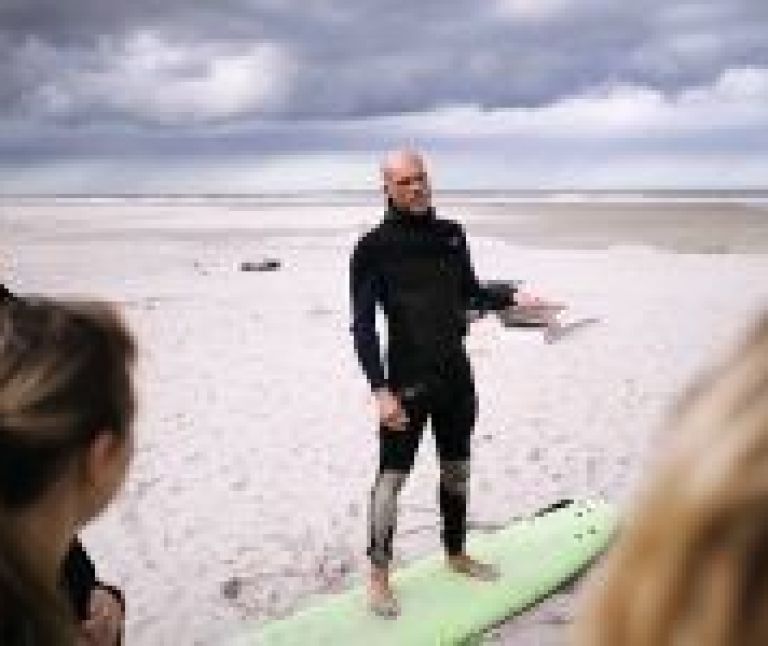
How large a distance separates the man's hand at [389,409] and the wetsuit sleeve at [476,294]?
61cm

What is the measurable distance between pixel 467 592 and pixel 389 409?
3.46 feet

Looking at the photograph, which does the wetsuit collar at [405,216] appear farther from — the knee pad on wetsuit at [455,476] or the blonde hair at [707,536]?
the blonde hair at [707,536]

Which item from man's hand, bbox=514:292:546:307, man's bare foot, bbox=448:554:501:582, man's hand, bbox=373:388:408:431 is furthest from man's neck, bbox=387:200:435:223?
man's bare foot, bbox=448:554:501:582

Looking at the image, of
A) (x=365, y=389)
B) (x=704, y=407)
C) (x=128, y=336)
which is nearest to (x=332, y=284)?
(x=365, y=389)

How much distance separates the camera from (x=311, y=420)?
9.95 metres

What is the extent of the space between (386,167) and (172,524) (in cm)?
288

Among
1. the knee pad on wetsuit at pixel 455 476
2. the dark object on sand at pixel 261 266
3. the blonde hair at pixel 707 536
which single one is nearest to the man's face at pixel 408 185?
the knee pad on wetsuit at pixel 455 476

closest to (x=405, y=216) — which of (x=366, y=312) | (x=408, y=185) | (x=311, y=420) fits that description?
(x=408, y=185)

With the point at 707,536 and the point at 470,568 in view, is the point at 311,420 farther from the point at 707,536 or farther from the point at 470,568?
the point at 707,536

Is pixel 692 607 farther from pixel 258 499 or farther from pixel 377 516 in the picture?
pixel 258 499

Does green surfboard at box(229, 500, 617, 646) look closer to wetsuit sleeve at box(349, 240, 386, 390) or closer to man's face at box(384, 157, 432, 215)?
wetsuit sleeve at box(349, 240, 386, 390)

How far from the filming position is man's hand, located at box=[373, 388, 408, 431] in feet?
17.6

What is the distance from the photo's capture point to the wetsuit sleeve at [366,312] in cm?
535

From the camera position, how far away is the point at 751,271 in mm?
22578
